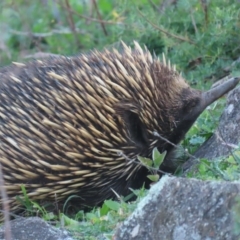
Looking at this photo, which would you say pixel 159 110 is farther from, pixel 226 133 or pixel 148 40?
pixel 148 40

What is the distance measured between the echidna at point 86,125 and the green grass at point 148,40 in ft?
0.68

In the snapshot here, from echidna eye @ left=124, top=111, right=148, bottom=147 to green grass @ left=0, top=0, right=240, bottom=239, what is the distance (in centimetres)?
46

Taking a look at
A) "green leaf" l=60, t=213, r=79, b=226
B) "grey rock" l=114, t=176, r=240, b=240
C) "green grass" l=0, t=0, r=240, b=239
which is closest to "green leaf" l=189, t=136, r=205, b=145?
"green grass" l=0, t=0, r=240, b=239

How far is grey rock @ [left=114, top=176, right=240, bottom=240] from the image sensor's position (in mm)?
3594

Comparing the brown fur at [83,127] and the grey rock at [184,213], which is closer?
the grey rock at [184,213]

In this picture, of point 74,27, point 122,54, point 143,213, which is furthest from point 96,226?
point 74,27

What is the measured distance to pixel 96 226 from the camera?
4445mm

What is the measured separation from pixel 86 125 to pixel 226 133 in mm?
932

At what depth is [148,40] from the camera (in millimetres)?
7859

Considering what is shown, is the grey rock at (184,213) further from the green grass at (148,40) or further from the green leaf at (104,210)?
the green leaf at (104,210)

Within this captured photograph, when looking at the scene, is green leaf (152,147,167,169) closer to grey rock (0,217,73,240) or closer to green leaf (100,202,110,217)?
green leaf (100,202,110,217)

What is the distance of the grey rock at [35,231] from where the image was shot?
4314 millimetres

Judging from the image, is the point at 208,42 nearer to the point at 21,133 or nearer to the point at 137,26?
the point at 137,26

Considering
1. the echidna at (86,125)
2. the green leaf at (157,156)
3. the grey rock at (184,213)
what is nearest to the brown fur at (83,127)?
the echidna at (86,125)
